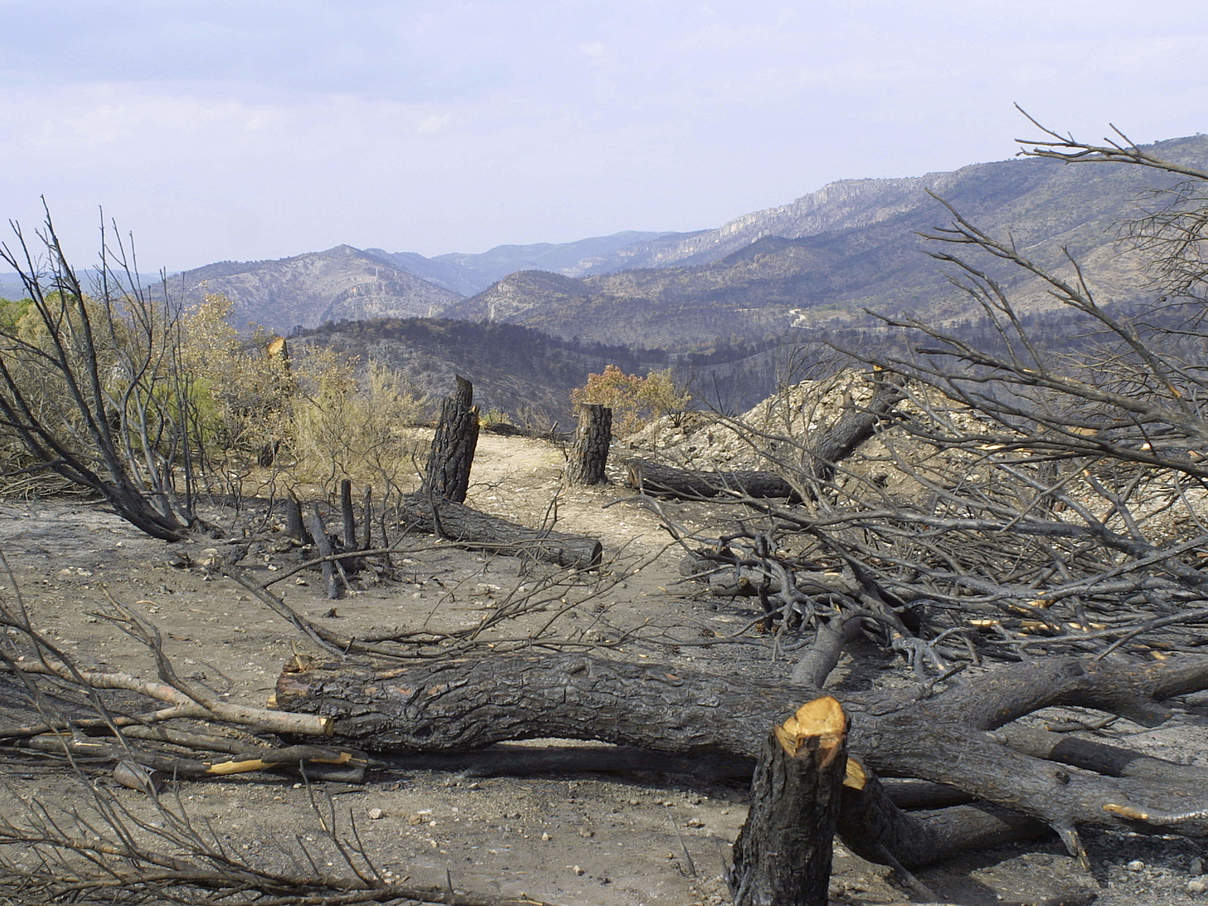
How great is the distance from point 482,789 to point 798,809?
1.27 metres

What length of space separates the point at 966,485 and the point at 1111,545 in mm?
1351

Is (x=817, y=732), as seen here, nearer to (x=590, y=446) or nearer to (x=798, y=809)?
(x=798, y=809)

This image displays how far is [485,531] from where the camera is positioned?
282 inches

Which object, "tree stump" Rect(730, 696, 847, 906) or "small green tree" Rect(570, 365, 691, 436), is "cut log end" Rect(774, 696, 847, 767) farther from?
"small green tree" Rect(570, 365, 691, 436)

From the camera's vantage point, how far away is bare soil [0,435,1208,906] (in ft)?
8.21

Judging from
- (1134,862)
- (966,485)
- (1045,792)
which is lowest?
(1134,862)

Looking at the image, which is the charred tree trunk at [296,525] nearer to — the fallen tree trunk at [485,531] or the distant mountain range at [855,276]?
the fallen tree trunk at [485,531]

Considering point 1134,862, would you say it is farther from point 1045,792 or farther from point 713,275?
point 713,275

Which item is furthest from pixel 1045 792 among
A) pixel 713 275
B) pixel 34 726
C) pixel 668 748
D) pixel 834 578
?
pixel 713 275

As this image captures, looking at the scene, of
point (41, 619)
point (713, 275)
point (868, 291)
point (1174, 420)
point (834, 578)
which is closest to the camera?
point (1174, 420)

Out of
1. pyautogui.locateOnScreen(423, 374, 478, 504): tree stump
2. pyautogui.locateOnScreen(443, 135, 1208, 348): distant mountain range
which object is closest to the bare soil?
pyautogui.locateOnScreen(423, 374, 478, 504): tree stump

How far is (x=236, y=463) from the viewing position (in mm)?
10094

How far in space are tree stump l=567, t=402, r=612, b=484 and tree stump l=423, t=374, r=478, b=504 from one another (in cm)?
143

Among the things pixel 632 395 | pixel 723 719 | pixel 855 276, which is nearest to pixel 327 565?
pixel 723 719
